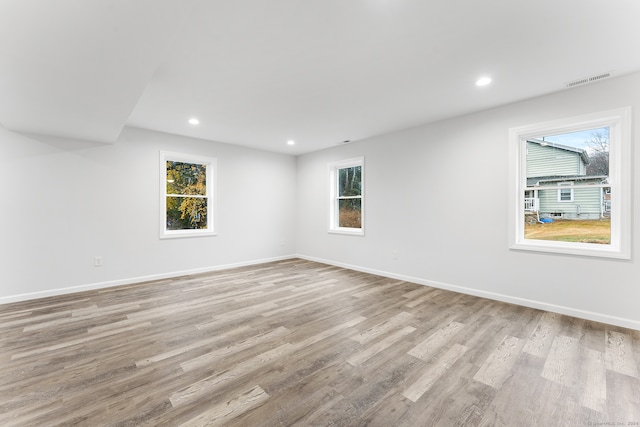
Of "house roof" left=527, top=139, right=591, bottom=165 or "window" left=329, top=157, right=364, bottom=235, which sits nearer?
"house roof" left=527, top=139, right=591, bottom=165

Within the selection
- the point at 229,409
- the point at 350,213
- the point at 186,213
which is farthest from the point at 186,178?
the point at 229,409

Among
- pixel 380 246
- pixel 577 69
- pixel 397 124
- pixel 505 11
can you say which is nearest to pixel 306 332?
pixel 380 246

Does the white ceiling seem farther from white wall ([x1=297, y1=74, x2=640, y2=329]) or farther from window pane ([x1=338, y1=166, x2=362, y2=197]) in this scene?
window pane ([x1=338, y1=166, x2=362, y2=197])

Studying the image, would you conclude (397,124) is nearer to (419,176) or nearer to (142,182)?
(419,176)

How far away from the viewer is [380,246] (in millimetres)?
5051

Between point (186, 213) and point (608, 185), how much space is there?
6093 mm

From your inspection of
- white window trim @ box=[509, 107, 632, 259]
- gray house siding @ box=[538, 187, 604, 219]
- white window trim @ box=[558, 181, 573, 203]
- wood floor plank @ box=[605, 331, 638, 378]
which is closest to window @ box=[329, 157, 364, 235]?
white window trim @ box=[509, 107, 632, 259]

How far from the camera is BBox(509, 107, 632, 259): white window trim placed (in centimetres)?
279

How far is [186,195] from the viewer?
5152mm

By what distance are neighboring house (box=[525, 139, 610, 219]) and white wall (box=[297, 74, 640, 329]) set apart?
0.30 metres

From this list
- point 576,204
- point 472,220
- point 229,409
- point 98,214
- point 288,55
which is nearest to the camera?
point 229,409

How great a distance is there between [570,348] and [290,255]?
205 inches

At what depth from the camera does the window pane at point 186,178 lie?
500 cm

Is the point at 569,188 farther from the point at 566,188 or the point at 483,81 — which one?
the point at 483,81
